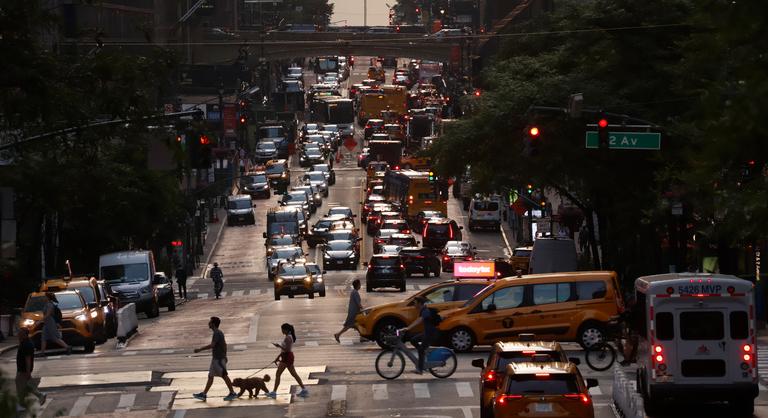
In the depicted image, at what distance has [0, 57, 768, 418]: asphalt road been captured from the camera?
2889 cm

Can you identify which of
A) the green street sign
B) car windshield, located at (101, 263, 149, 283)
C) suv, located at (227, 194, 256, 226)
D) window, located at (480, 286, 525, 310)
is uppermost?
the green street sign

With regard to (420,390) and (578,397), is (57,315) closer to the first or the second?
(420,390)

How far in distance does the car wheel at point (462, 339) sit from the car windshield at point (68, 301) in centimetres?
1141

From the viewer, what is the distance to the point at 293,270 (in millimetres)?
59969

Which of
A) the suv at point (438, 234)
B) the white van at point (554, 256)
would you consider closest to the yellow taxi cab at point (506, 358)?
the white van at point (554, 256)

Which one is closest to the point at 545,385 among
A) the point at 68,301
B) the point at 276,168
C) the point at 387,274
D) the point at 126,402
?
the point at 126,402

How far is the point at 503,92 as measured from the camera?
59.2m

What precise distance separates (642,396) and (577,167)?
Answer: 28.2 m

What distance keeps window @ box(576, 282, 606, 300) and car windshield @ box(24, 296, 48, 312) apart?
14443mm

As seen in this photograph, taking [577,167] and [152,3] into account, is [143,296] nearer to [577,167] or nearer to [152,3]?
[577,167]

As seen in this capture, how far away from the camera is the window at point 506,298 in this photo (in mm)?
36000

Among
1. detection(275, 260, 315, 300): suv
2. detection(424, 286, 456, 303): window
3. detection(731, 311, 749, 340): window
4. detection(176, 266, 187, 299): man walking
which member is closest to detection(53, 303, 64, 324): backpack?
detection(424, 286, 456, 303): window

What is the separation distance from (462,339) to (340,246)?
4030 centimetres

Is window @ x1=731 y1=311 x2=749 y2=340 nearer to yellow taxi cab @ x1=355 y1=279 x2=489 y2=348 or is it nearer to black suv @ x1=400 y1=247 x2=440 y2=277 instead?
yellow taxi cab @ x1=355 y1=279 x2=489 y2=348
